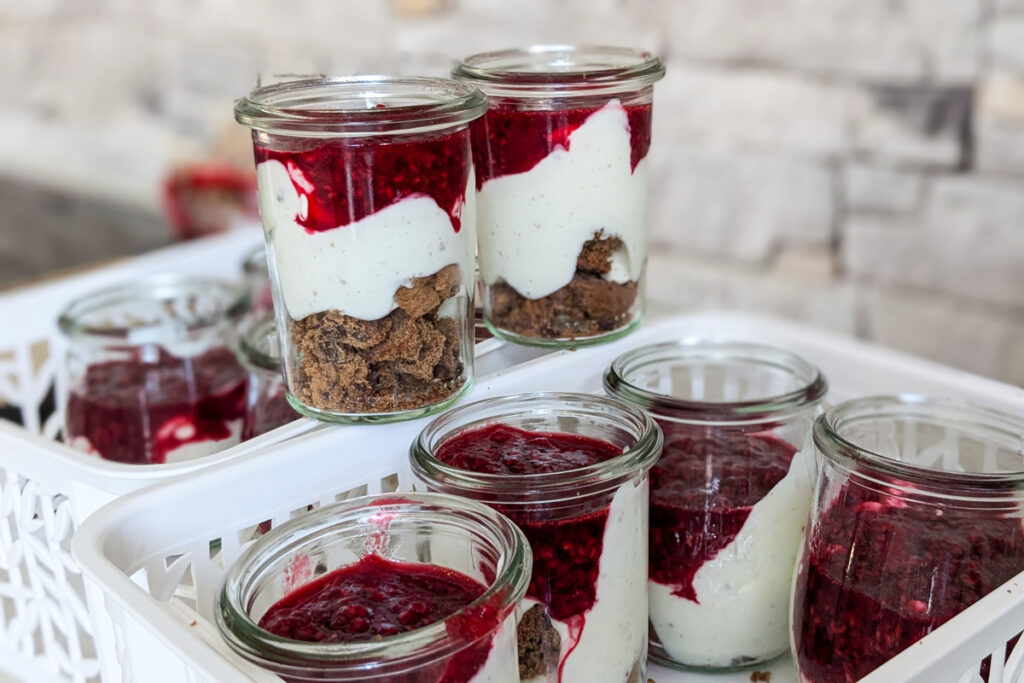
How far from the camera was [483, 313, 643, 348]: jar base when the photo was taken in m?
0.67

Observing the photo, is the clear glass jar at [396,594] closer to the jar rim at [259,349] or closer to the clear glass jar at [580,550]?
the clear glass jar at [580,550]

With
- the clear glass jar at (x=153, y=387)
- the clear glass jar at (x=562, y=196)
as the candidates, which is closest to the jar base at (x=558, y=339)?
the clear glass jar at (x=562, y=196)

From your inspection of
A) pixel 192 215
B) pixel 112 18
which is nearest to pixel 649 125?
pixel 192 215

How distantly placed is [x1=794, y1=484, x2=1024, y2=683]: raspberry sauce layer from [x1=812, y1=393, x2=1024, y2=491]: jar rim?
0.02 m

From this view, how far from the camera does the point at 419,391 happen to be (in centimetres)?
59

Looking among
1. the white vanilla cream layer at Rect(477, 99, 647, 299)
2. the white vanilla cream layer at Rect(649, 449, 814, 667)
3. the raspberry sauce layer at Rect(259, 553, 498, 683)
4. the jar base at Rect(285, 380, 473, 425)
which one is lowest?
the white vanilla cream layer at Rect(649, 449, 814, 667)

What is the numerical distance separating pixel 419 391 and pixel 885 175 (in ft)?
2.81

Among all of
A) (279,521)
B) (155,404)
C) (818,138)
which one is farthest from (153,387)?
(818,138)

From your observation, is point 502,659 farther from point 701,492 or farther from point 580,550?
point 701,492

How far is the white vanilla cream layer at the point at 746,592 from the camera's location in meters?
0.62

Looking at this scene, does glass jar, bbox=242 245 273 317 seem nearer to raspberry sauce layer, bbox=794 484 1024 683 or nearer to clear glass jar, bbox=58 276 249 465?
clear glass jar, bbox=58 276 249 465

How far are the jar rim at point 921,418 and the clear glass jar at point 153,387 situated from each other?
1.41 ft

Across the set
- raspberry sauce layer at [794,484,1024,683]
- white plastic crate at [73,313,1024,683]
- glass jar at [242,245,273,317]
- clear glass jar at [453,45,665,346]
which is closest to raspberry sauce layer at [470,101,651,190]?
clear glass jar at [453,45,665,346]

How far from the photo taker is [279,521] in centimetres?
58
